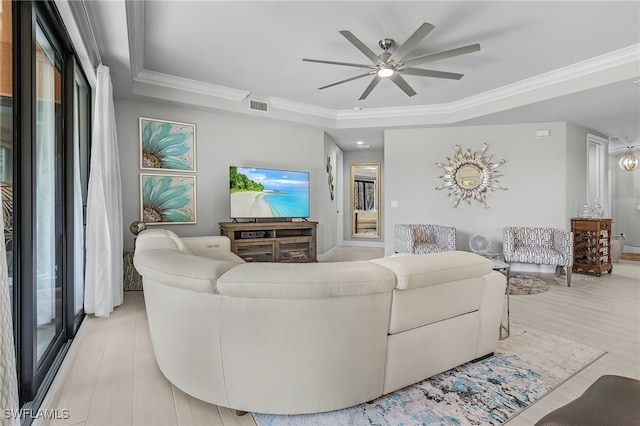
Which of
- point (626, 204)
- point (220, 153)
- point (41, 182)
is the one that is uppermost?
point (220, 153)

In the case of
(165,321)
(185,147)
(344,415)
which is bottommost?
(344,415)

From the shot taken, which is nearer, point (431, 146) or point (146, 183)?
point (146, 183)

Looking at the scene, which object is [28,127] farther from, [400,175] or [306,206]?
[400,175]

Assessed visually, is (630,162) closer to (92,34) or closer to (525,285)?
(525,285)

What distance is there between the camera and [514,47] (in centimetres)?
339

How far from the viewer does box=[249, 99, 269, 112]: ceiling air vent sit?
493 cm

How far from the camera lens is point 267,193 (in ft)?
16.5

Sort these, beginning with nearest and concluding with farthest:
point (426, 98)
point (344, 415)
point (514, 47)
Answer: point (344, 415) → point (514, 47) → point (426, 98)

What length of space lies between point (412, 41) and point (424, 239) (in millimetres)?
3503

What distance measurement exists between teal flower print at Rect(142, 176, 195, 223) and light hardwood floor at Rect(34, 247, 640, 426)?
3.85 feet

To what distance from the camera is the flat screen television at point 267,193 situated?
4770 millimetres

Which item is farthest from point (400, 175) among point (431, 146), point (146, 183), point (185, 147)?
point (146, 183)

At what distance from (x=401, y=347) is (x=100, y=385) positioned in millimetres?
1721

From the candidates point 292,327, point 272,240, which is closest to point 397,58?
point 292,327
